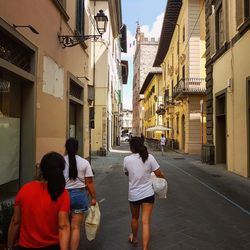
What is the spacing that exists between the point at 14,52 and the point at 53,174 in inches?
219

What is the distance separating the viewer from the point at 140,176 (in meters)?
5.43

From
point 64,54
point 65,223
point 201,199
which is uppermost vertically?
point 64,54

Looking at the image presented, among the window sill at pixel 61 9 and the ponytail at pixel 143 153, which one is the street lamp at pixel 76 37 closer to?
the window sill at pixel 61 9

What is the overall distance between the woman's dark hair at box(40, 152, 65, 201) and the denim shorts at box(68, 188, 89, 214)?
1.91 m

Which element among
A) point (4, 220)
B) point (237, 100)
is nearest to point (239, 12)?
point (237, 100)

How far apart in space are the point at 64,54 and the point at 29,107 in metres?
3.44

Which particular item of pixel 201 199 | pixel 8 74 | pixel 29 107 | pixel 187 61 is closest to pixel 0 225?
pixel 8 74

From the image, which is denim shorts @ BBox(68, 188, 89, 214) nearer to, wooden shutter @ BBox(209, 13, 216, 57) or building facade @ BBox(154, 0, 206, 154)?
wooden shutter @ BBox(209, 13, 216, 57)

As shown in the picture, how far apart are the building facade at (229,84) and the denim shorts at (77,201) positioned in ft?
33.1

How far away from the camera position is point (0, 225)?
14.9 ft

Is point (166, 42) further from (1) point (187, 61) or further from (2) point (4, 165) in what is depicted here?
(2) point (4, 165)

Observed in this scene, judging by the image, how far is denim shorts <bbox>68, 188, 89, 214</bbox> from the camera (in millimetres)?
4883

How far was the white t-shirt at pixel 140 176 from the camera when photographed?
17.8ft

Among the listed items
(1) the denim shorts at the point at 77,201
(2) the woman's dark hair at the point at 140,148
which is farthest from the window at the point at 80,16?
(1) the denim shorts at the point at 77,201
